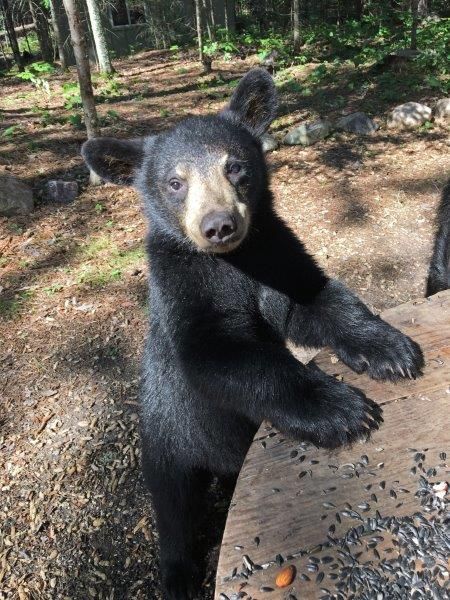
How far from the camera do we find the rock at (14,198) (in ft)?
22.0

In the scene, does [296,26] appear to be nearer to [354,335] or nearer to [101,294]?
[101,294]

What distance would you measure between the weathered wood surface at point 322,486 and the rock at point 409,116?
788 cm

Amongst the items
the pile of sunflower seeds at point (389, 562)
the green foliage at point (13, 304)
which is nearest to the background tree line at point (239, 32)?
the green foliage at point (13, 304)

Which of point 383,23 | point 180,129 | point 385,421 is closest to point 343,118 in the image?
point 180,129

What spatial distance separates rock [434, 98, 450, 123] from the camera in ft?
29.5

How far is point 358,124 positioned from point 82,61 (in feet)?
16.2

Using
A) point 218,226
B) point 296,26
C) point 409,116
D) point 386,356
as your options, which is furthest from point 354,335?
point 296,26

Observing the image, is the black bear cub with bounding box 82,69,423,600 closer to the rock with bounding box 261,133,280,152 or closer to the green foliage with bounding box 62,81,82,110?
the rock with bounding box 261,133,280,152

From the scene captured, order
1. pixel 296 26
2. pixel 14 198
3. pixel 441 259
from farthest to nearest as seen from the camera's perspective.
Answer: pixel 296 26 < pixel 14 198 < pixel 441 259

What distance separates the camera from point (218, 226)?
2.58 m

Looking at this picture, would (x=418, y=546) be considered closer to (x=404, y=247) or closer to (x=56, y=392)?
(x=56, y=392)

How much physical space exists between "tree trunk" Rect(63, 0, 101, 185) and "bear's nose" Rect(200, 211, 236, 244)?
3605 mm

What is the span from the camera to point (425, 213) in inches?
264

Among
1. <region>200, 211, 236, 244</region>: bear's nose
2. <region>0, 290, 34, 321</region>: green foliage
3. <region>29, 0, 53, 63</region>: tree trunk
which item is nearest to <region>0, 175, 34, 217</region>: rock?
<region>0, 290, 34, 321</region>: green foliage
